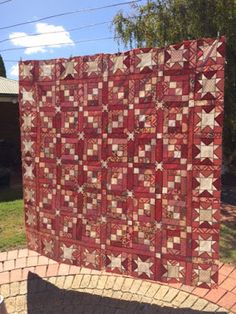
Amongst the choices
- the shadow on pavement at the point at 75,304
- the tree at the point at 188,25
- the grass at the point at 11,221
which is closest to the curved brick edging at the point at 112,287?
the shadow on pavement at the point at 75,304

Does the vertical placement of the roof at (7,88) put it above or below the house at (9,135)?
above

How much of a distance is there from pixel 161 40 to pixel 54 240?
6.28 m

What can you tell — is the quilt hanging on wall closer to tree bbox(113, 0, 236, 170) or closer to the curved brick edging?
the curved brick edging

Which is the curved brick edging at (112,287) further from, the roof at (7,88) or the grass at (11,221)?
the roof at (7,88)

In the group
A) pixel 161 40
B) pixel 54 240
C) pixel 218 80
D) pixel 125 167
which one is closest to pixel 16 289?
pixel 54 240

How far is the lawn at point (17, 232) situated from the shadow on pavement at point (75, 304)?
136 cm

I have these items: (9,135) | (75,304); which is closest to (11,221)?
(75,304)

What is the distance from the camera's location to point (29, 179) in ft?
14.9

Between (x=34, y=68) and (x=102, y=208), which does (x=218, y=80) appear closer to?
(x=102, y=208)

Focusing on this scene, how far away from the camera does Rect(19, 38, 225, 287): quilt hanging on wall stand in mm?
3594

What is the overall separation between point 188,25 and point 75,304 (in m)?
6.64

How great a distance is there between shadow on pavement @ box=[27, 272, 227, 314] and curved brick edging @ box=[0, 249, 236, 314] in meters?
0.06

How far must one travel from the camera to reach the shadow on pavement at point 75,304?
4.25m

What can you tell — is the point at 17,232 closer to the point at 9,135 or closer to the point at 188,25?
the point at 188,25
